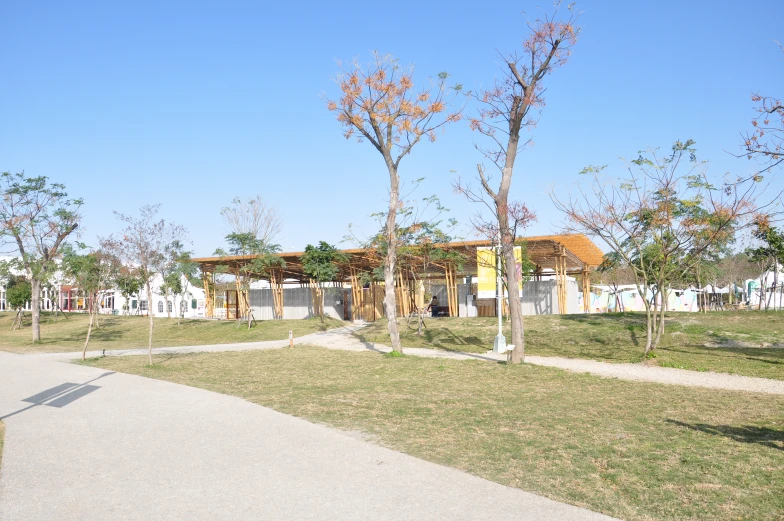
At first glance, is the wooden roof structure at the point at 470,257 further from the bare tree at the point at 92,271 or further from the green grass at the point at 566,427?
the green grass at the point at 566,427

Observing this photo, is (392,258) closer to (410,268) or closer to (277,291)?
(410,268)

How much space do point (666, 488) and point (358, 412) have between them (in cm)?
462

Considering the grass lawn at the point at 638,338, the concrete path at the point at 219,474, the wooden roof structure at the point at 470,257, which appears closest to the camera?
the concrete path at the point at 219,474

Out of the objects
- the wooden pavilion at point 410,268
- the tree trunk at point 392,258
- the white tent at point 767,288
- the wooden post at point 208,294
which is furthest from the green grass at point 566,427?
the wooden post at point 208,294

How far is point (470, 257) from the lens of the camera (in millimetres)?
27406

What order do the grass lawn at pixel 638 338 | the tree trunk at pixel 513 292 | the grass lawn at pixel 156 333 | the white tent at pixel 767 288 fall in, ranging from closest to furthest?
the tree trunk at pixel 513 292 → the grass lawn at pixel 638 338 → the grass lawn at pixel 156 333 → the white tent at pixel 767 288

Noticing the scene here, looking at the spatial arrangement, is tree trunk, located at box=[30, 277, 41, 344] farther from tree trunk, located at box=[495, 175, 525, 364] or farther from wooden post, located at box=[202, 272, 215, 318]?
tree trunk, located at box=[495, 175, 525, 364]

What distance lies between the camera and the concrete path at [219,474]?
15.1 ft

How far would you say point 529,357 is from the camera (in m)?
16.8

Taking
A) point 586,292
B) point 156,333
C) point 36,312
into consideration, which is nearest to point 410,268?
point 586,292

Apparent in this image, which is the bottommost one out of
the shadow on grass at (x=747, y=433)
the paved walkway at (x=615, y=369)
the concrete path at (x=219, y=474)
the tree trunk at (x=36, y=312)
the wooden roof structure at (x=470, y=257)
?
the paved walkway at (x=615, y=369)

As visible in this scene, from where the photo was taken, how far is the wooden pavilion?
88.6ft

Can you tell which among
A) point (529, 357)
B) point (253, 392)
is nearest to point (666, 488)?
point (253, 392)

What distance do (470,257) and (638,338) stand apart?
976cm
